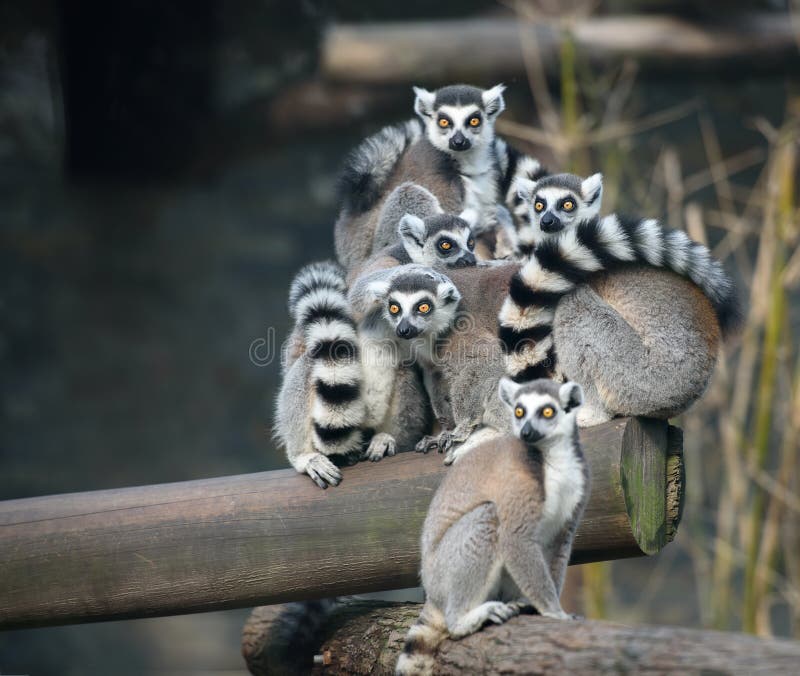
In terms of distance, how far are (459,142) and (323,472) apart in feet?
6.24

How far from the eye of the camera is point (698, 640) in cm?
233

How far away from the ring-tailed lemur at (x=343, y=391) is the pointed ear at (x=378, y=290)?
0.43ft

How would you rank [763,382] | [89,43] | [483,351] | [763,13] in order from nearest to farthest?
1. [483,351]
2. [763,382]
3. [763,13]
4. [89,43]

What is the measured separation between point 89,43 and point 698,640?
26.2 feet

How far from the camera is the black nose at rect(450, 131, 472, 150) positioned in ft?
15.4

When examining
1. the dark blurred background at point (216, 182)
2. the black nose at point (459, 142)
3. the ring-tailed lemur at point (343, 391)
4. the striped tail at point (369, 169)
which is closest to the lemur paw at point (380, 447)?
the ring-tailed lemur at point (343, 391)

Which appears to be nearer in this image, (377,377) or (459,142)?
(377,377)

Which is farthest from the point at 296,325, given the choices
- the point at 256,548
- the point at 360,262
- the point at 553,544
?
the point at 553,544

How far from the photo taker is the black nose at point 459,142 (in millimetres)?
4699

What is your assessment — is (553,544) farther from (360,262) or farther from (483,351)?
(360,262)

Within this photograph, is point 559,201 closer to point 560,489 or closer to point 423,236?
point 423,236

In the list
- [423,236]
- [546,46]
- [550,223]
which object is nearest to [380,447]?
[423,236]

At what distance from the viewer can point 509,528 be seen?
2975 millimetres

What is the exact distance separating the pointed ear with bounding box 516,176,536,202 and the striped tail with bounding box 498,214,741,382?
0.67 meters
